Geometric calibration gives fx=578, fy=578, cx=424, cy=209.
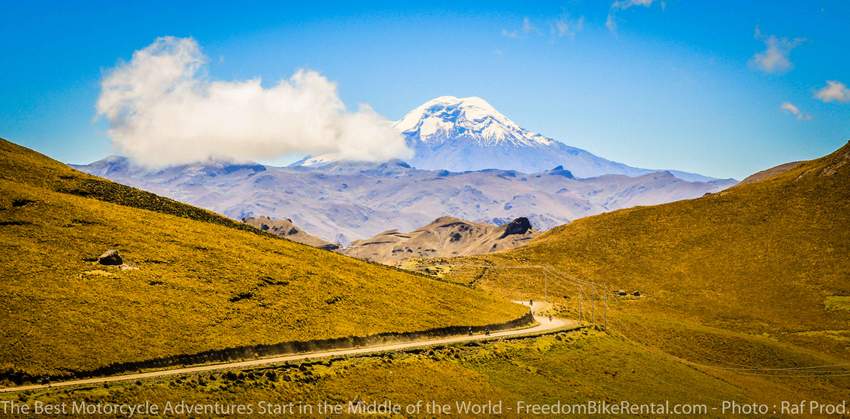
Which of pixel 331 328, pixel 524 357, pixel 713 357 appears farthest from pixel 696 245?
pixel 331 328

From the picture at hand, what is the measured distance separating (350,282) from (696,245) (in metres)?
115

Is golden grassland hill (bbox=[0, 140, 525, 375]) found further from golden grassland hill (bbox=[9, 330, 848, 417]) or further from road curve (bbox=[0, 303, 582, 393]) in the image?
golden grassland hill (bbox=[9, 330, 848, 417])

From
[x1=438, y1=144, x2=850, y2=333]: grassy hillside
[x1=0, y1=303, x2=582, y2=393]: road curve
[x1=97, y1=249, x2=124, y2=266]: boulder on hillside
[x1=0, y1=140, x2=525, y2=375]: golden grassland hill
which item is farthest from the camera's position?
[x1=438, y1=144, x2=850, y2=333]: grassy hillside

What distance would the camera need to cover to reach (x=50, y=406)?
130 feet

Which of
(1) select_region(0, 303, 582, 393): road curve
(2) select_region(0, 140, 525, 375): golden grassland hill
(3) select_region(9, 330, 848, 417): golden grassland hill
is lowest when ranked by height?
(3) select_region(9, 330, 848, 417): golden grassland hill

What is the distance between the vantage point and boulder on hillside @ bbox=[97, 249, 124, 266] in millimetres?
62950

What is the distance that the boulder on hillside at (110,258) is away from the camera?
62950 mm

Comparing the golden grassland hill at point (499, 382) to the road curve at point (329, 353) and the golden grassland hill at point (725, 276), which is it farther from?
the golden grassland hill at point (725, 276)

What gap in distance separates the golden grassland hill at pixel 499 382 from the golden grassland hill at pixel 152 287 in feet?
21.3

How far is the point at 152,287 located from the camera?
61.5 metres

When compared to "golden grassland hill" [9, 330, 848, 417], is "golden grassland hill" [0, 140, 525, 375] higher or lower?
higher

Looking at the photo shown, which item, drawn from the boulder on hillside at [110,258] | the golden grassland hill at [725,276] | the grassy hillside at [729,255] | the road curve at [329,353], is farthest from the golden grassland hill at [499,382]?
the grassy hillside at [729,255]

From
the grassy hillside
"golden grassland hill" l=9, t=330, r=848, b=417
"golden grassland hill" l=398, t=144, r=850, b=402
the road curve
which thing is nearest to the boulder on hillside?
the road curve

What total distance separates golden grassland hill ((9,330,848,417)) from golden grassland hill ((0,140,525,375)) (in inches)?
256
